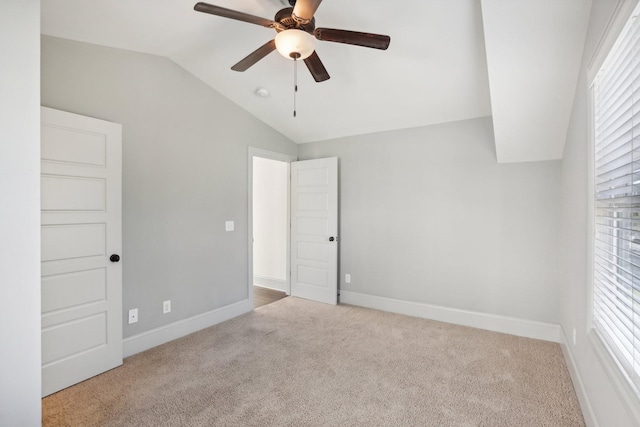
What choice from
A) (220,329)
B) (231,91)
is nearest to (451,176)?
(231,91)

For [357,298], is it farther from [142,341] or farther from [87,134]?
[87,134]

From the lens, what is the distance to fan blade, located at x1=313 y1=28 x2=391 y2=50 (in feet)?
6.04

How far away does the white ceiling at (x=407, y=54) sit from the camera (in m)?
2.04

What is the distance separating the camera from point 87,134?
239 cm

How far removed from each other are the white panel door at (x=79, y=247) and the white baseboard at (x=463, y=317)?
2797 mm

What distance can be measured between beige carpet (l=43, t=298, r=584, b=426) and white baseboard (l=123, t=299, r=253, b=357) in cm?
9

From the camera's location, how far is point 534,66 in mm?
2197

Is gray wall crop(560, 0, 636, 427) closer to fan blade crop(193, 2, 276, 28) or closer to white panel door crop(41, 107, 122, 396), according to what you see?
fan blade crop(193, 2, 276, 28)

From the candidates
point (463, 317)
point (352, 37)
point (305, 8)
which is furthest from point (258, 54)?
point (463, 317)

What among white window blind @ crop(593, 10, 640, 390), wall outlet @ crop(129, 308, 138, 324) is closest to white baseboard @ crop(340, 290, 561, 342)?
white window blind @ crop(593, 10, 640, 390)

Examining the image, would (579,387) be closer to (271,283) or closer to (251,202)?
(251,202)

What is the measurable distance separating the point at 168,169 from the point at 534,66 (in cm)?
322

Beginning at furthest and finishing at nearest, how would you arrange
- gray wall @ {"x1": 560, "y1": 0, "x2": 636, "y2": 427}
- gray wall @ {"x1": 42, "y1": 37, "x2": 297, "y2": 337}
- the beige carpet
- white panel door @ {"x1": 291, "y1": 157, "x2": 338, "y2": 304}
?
white panel door @ {"x1": 291, "y1": 157, "x2": 338, "y2": 304} < gray wall @ {"x1": 42, "y1": 37, "x2": 297, "y2": 337} < the beige carpet < gray wall @ {"x1": 560, "y1": 0, "x2": 636, "y2": 427}

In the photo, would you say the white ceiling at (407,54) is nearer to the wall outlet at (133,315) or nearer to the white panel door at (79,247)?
the white panel door at (79,247)
